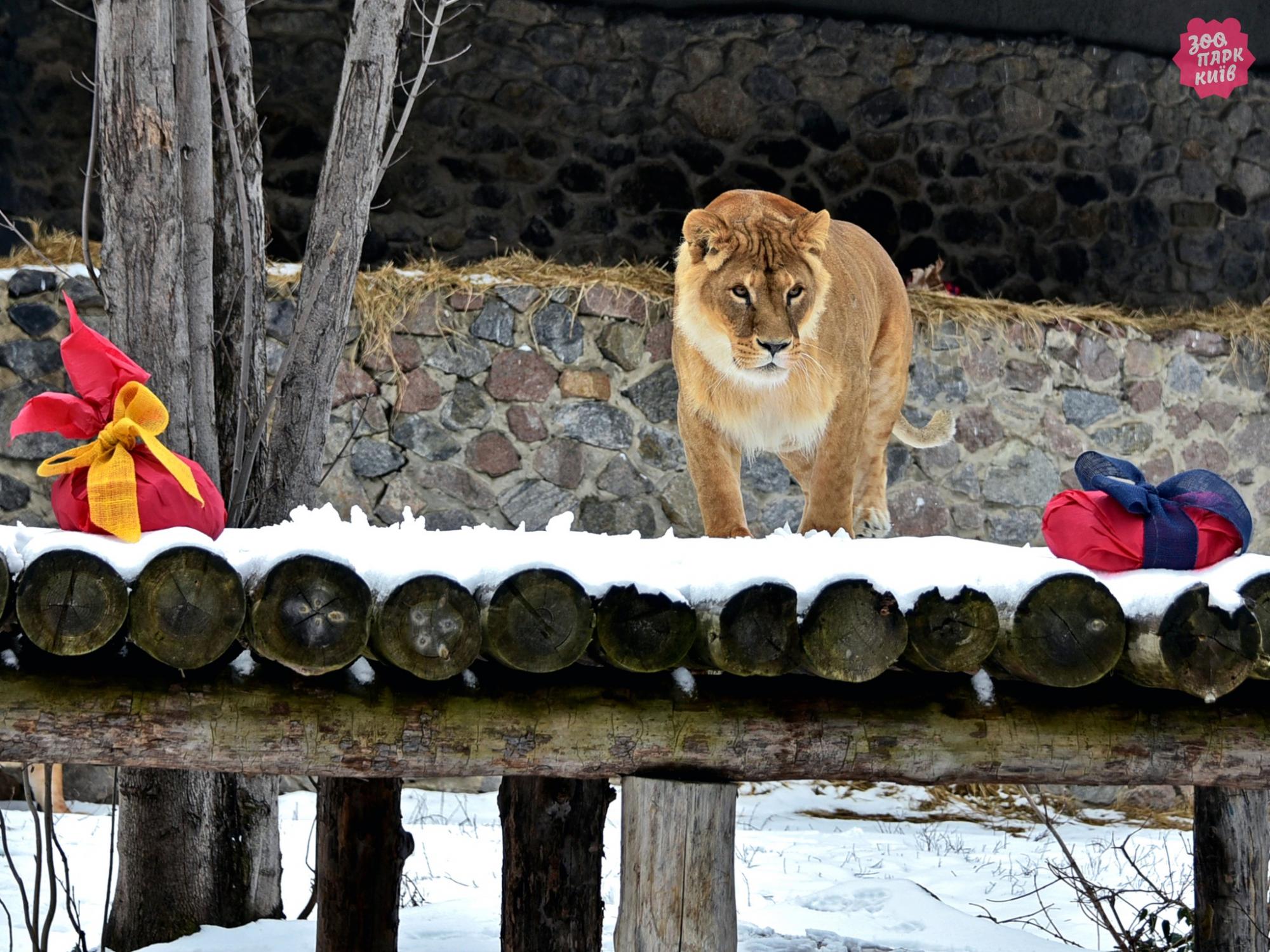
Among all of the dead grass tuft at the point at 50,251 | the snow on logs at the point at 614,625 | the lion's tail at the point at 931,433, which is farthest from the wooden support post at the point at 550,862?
the dead grass tuft at the point at 50,251

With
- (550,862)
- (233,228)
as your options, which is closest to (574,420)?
(233,228)

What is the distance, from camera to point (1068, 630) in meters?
2.06

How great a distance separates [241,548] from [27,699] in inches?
14.6

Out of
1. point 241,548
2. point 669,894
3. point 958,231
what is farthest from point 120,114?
Result: point 958,231

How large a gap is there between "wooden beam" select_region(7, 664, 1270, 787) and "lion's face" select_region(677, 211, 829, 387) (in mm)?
894

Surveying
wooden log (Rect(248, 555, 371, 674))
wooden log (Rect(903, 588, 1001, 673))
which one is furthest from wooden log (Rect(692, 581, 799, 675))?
wooden log (Rect(248, 555, 371, 674))

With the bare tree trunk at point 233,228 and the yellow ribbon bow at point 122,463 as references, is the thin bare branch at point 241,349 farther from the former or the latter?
the yellow ribbon bow at point 122,463

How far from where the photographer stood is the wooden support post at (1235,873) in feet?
9.42

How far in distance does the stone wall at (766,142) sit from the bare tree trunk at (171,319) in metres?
4.05

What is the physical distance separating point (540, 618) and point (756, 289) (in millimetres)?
1223

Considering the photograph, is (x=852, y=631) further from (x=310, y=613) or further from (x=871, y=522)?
(x=871, y=522)

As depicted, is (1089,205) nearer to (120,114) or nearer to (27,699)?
(120,114)

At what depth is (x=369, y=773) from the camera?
2.12 meters

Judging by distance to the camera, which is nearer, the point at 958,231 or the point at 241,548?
the point at 241,548
